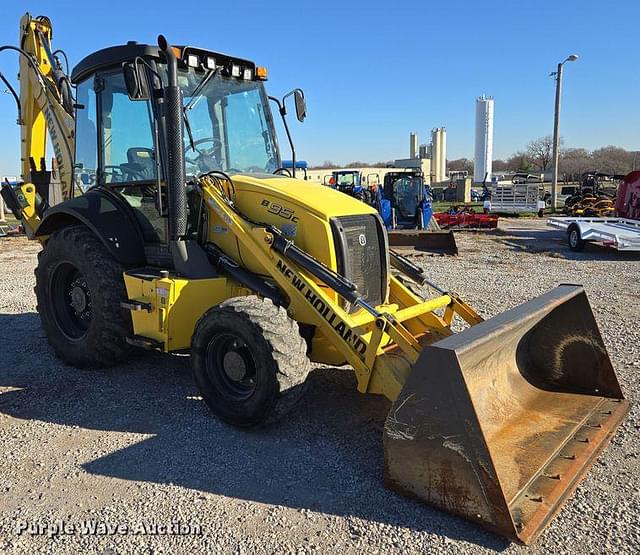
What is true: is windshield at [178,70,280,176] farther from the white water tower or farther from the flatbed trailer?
the white water tower

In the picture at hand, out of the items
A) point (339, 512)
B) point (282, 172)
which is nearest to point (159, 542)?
point (339, 512)

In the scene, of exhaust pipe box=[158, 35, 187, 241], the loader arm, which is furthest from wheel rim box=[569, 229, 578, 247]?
exhaust pipe box=[158, 35, 187, 241]

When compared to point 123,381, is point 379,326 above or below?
above

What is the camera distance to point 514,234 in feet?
61.1

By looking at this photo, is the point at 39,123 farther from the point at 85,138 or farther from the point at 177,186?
the point at 177,186

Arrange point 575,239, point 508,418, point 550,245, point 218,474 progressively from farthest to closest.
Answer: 1. point 550,245
2. point 575,239
3. point 508,418
4. point 218,474

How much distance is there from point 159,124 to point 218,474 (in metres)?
2.81

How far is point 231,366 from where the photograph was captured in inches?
162

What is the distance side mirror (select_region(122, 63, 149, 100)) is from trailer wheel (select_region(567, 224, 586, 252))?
40.1 ft

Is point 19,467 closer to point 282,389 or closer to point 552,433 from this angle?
point 282,389

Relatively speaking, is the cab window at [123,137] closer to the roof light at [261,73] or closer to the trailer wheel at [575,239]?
the roof light at [261,73]

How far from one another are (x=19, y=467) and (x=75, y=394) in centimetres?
121

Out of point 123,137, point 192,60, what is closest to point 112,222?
point 123,137

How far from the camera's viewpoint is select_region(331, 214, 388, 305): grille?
4379 mm
